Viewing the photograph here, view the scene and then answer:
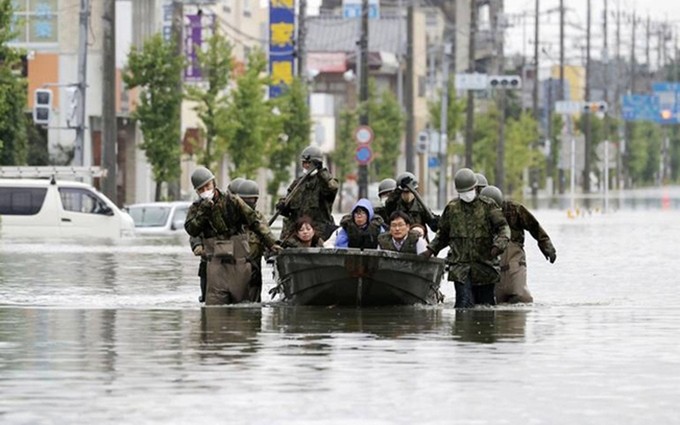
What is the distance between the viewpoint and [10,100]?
58062 millimetres

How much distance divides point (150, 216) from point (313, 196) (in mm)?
31605

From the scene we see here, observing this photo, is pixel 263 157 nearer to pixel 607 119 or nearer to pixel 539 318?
pixel 539 318

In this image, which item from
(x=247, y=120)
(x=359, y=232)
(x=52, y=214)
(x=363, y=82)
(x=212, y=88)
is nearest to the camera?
(x=359, y=232)

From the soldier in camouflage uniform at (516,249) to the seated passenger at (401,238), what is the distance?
1.00 metres

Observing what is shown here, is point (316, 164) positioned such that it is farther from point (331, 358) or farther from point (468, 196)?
point (331, 358)

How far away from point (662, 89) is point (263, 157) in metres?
→ 98.0

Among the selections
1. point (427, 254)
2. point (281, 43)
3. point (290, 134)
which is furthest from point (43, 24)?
point (427, 254)

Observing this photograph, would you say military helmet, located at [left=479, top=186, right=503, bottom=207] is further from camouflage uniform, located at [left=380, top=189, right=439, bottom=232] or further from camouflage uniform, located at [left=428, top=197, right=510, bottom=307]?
camouflage uniform, located at [left=380, top=189, right=439, bottom=232]

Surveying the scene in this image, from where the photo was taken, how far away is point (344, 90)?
138625 millimetres

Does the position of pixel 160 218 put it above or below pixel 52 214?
below

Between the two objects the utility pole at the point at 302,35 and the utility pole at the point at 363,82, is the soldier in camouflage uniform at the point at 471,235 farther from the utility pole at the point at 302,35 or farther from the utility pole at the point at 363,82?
the utility pole at the point at 302,35

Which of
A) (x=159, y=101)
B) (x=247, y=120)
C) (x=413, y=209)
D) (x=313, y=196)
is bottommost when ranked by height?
(x=413, y=209)

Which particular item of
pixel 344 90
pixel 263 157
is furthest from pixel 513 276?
pixel 344 90

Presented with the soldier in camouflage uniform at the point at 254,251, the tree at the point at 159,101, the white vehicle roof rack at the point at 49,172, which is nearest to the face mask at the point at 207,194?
the soldier in camouflage uniform at the point at 254,251
